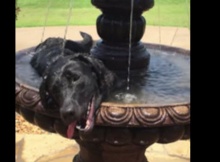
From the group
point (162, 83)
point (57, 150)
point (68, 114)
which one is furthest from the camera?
point (57, 150)

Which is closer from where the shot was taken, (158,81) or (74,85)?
(74,85)

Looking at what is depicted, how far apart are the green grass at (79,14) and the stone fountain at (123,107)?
26.1 feet

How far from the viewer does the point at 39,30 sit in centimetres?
948

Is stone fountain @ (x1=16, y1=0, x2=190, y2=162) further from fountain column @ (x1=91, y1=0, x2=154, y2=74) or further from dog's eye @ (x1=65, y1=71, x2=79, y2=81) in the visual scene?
dog's eye @ (x1=65, y1=71, x2=79, y2=81)

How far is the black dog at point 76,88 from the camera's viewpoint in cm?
168

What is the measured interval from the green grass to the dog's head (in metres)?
8.50

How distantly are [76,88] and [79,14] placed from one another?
34.7 feet

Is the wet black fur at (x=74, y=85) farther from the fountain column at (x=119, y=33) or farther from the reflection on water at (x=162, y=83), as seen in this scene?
the fountain column at (x=119, y=33)

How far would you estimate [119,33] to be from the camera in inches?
92.4

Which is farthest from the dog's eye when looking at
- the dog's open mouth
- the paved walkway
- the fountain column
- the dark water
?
the paved walkway

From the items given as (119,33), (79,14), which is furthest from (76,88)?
(79,14)

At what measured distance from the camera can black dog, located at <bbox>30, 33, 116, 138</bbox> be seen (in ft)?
5.51

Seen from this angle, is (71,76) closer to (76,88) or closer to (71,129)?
(76,88)
